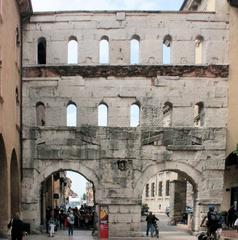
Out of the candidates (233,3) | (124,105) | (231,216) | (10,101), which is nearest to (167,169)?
(124,105)

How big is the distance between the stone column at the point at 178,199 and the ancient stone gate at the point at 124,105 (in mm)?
8923

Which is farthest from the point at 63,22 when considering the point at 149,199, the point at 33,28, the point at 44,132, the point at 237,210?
the point at 149,199

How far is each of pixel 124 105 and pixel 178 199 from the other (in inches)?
451

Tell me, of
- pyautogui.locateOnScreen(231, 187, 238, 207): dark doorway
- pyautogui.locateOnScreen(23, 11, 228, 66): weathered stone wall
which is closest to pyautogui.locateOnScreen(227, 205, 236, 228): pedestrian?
pyautogui.locateOnScreen(231, 187, 238, 207): dark doorway

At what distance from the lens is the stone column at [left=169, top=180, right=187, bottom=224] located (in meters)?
36.3

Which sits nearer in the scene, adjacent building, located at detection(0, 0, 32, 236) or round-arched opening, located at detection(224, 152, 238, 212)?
adjacent building, located at detection(0, 0, 32, 236)

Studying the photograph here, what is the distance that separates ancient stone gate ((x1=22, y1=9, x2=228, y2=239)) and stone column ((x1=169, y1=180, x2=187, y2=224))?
8.92 meters

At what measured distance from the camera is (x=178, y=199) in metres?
36.6

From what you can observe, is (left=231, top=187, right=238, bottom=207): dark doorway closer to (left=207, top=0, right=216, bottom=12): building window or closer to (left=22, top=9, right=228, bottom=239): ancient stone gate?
(left=22, top=9, right=228, bottom=239): ancient stone gate

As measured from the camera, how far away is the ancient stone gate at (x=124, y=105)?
2695cm

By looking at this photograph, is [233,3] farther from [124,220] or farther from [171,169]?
[124,220]

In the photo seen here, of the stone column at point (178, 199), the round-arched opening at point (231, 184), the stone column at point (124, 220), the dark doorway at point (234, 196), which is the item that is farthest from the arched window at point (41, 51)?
the dark doorway at point (234, 196)

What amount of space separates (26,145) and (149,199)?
3266 centimetres

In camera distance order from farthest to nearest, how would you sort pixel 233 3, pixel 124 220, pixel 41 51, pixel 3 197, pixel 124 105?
pixel 41 51 < pixel 233 3 < pixel 124 105 < pixel 124 220 < pixel 3 197
